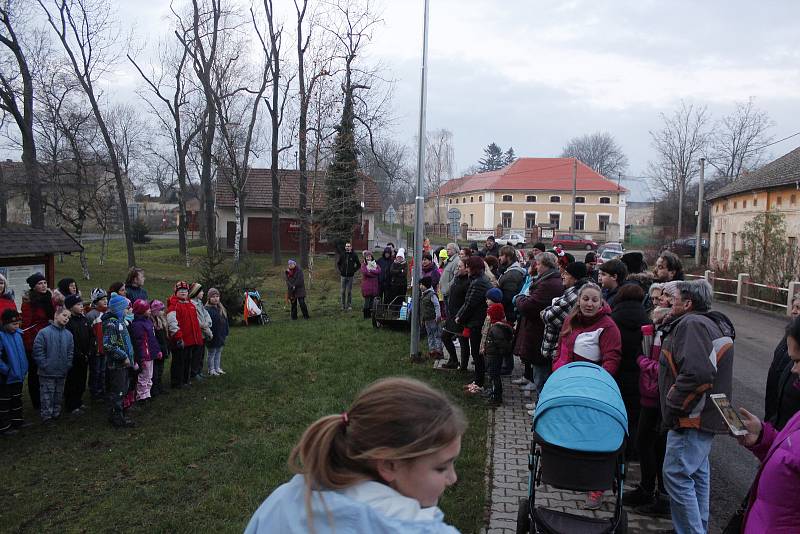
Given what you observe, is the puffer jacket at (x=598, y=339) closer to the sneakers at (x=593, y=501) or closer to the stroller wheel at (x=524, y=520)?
the sneakers at (x=593, y=501)

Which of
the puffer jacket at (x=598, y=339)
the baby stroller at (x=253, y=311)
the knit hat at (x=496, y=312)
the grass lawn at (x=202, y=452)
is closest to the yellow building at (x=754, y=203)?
the knit hat at (x=496, y=312)

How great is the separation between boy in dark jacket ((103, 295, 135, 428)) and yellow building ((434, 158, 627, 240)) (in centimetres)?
6043

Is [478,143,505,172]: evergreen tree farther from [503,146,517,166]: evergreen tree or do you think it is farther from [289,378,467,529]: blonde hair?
[289,378,467,529]: blonde hair

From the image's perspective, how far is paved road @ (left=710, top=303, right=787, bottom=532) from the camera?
5.75 m

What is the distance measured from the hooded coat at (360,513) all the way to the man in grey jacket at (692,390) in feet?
10.7

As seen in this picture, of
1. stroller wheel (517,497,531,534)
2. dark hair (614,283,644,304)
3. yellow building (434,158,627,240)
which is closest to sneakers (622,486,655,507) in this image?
stroller wheel (517,497,531,534)

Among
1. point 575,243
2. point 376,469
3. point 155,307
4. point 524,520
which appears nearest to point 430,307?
point 155,307

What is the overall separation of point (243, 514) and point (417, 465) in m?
4.15

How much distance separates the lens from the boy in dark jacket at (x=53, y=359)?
7523mm

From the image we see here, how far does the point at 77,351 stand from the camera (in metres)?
8.06

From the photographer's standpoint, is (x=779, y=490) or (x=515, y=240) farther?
(x=515, y=240)

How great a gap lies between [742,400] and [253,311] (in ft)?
37.4

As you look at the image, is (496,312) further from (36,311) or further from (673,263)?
(36,311)

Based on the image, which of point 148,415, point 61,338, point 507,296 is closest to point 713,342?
point 507,296
